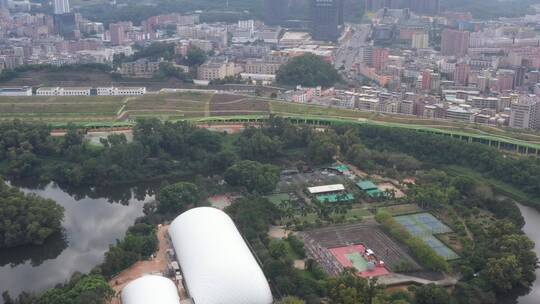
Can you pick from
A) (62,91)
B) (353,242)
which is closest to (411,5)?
(62,91)

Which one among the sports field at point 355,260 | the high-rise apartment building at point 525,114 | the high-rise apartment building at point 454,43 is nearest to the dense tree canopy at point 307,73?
the high-rise apartment building at point 525,114

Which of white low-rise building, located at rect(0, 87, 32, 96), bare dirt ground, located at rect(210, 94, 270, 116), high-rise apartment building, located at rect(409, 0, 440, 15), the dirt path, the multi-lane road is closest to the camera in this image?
the dirt path

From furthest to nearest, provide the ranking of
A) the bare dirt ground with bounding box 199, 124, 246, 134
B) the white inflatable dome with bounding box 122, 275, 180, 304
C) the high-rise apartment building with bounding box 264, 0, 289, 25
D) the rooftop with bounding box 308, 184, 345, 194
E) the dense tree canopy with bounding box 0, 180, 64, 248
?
the high-rise apartment building with bounding box 264, 0, 289, 25, the bare dirt ground with bounding box 199, 124, 246, 134, the rooftop with bounding box 308, 184, 345, 194, the dense tree canopy with bounding box 0, 180, 64, 248, the white inflatable dome with bounding box 122, 275, 180, 304

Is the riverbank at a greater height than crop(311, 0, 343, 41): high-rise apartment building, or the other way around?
crop(311, 0, 343, 41): high-rise apartment building

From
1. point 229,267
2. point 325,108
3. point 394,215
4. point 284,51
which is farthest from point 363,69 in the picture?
point 229,267

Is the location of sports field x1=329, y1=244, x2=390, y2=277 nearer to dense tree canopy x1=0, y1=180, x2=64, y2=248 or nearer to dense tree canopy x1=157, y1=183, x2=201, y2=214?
dense tree canopy x1=157, y1=183, x2=201, y2=214

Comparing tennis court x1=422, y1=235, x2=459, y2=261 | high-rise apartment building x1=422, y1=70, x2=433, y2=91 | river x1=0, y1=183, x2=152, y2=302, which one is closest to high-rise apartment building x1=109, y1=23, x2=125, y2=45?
high-rise apartment building x1=422, y1=70, x2=433, y2=91

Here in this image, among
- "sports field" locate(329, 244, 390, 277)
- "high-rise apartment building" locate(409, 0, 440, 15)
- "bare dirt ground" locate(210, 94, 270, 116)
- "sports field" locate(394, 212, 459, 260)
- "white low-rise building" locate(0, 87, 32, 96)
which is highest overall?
"high-rise apartment building" locate(409, 0, 440, 15)
